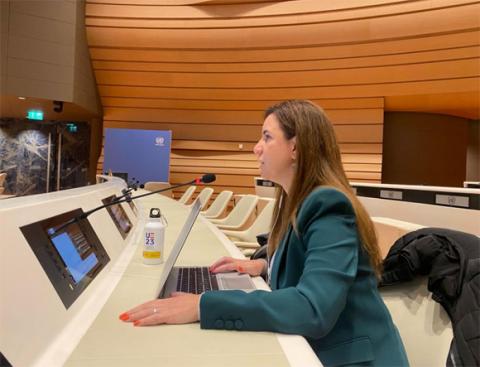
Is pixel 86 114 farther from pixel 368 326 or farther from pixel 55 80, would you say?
pixel 368 326

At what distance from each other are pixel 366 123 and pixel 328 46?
5.15 feet

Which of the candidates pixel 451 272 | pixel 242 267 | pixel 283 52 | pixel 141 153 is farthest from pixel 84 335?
pixel 141 153

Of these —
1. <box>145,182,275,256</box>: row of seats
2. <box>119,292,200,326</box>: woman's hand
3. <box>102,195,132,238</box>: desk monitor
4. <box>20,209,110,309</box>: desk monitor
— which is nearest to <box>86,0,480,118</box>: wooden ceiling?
<box>145,182,275,256</box>: row of seats

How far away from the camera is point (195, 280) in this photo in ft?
3.96

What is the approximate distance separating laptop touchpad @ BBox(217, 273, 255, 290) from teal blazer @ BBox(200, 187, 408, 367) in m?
0.13

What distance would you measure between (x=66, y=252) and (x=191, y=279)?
397mm

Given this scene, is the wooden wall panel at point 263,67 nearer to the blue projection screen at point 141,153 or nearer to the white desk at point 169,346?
the blue projection screen at point 141,153

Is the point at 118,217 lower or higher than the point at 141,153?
lower

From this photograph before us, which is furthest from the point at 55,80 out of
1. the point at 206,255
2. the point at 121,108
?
the point at 206,255

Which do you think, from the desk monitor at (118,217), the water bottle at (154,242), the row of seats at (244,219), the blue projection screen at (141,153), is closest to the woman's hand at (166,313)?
the water bottle at (154,242)

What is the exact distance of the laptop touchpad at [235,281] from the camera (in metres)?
1.14

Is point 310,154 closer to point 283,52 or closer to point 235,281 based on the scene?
point 235,281

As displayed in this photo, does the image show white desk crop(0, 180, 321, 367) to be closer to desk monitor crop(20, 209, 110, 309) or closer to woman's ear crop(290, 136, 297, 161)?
desk monitor crop(20, 209, 110, 309)

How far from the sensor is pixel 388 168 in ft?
25.7
